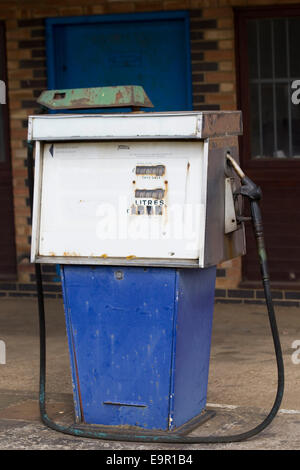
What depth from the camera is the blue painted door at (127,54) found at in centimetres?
905

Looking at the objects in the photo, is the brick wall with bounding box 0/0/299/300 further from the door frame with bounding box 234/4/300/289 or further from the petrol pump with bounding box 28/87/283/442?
the petrol pump with bounding box 28/87/283/442

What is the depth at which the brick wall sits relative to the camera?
8805 mm

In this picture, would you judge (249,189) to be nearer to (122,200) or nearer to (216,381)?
(122,200)

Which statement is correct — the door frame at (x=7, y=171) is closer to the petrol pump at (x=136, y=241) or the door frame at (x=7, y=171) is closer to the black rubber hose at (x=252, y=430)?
the petrol pump at (x=136, y=241)

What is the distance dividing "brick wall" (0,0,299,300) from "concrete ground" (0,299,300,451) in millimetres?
439

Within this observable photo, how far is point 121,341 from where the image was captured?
204 inches

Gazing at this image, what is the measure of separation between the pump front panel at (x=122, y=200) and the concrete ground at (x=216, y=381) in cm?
96

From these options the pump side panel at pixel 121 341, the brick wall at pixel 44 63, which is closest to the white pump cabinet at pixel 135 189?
the pump side panel at pixel 121 341

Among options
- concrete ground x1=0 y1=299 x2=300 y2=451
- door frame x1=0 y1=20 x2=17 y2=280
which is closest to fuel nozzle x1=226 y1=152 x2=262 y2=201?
concrete ground x1=0 y1=299 x2=300 y2=451

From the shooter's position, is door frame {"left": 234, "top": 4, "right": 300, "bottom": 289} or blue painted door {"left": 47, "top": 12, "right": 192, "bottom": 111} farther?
blue painted door {"left": 47, "top": 12, "right": 192, "bottom": 111}

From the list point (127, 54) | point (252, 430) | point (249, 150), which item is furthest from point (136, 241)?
point (127, 54)

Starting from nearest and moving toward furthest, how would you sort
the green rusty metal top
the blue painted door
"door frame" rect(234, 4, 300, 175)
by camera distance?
the green rusty metal top, "door frame" rect(234, 4, 300, 175), the blue painted door
